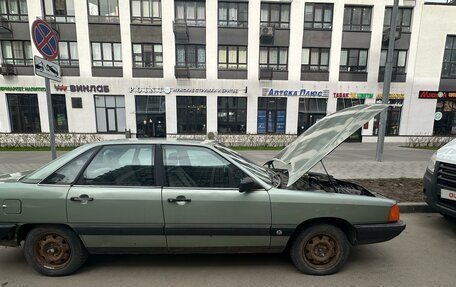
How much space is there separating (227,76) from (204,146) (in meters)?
14.2

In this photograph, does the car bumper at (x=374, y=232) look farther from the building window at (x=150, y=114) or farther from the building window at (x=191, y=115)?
the building window at (x=150, y=114)

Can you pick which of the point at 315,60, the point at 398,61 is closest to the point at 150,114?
the point at 315,60

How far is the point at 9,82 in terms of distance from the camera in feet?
50.8

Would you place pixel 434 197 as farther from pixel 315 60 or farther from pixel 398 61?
pixel 398 61

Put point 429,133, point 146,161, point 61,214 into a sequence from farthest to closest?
point 429,133
point 146,161
point 61,214

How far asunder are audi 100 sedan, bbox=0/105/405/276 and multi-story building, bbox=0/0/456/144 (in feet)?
43.9

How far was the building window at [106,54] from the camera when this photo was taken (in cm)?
1559

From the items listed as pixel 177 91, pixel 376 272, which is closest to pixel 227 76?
pixel 177 91

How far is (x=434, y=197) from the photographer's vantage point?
3643 millimetres

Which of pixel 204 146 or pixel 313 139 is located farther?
pixel 313 139

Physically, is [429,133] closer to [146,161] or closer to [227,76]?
[227,76]

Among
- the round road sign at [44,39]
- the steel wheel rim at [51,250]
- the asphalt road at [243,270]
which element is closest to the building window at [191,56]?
the round road sign at [44,39]

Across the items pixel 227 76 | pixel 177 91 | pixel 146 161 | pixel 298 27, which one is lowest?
pixel 146 161

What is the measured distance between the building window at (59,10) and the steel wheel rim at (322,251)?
19531 millimetres
